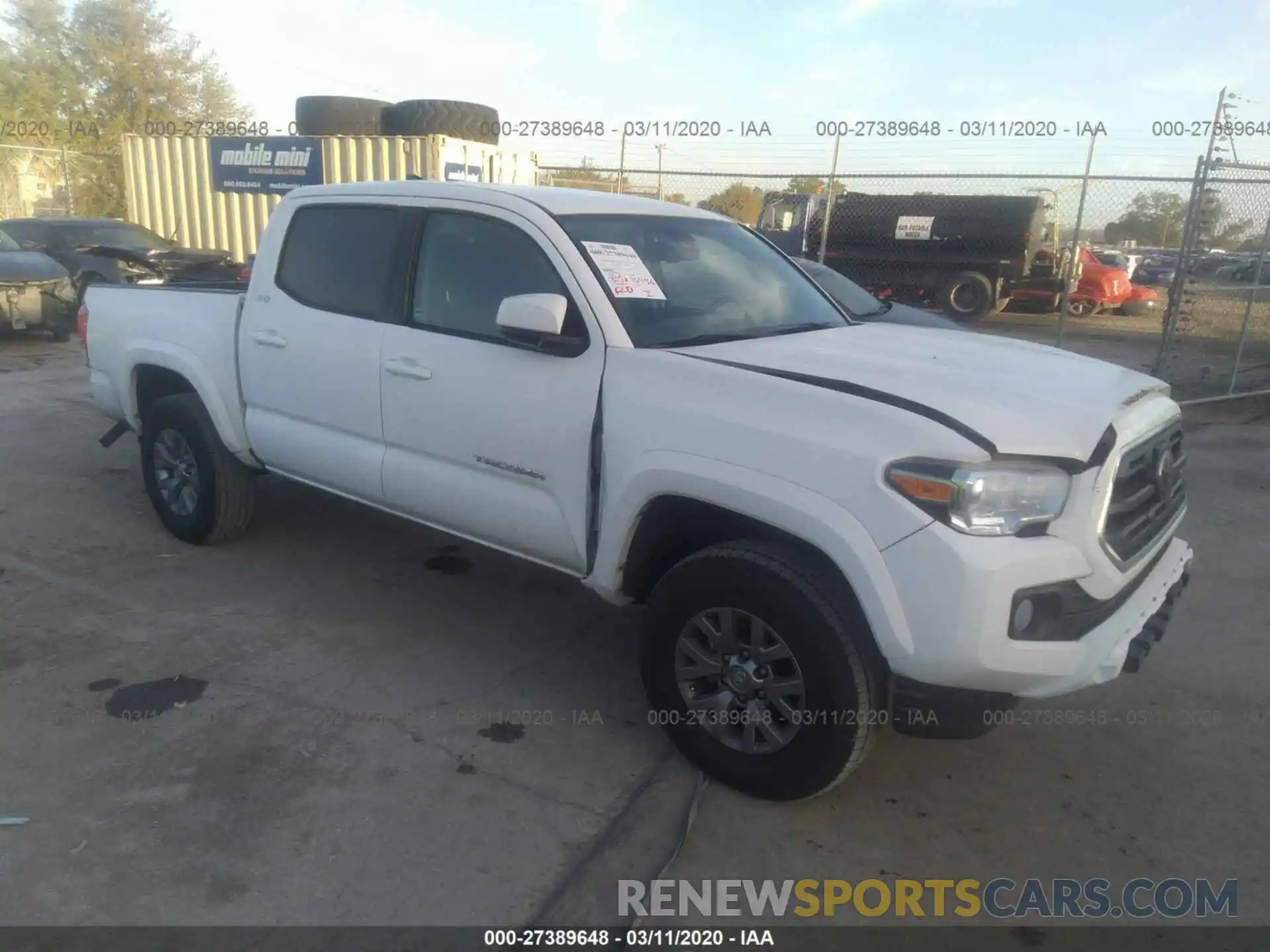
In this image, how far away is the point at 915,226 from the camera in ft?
62.2

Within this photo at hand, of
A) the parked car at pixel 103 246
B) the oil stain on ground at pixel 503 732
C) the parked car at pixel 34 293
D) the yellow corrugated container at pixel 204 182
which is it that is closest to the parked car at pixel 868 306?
the oil stain on ground at pixel 503 732

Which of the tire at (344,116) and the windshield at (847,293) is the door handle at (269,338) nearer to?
the windshield at (847,293)

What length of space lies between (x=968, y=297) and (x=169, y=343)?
17182 mm

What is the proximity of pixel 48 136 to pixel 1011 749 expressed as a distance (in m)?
30.2

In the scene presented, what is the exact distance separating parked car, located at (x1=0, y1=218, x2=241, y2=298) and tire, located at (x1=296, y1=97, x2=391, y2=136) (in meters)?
3.13

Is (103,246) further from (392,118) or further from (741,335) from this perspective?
(741,335)

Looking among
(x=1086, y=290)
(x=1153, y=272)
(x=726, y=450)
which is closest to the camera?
(x=726, y=450)

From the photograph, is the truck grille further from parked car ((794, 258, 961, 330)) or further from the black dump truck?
the black dump truck

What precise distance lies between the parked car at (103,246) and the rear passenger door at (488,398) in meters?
8.84

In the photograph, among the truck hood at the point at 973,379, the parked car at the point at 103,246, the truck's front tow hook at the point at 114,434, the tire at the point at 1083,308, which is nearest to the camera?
the truck hood at the point at 973,379

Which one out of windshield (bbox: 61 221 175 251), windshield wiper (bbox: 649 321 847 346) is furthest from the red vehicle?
windshield wiper (bbox: 649 321 847 346)

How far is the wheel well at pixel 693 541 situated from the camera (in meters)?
2.79

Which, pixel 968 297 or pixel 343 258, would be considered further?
pixel 968 297

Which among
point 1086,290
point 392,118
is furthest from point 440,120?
point 1086,290
